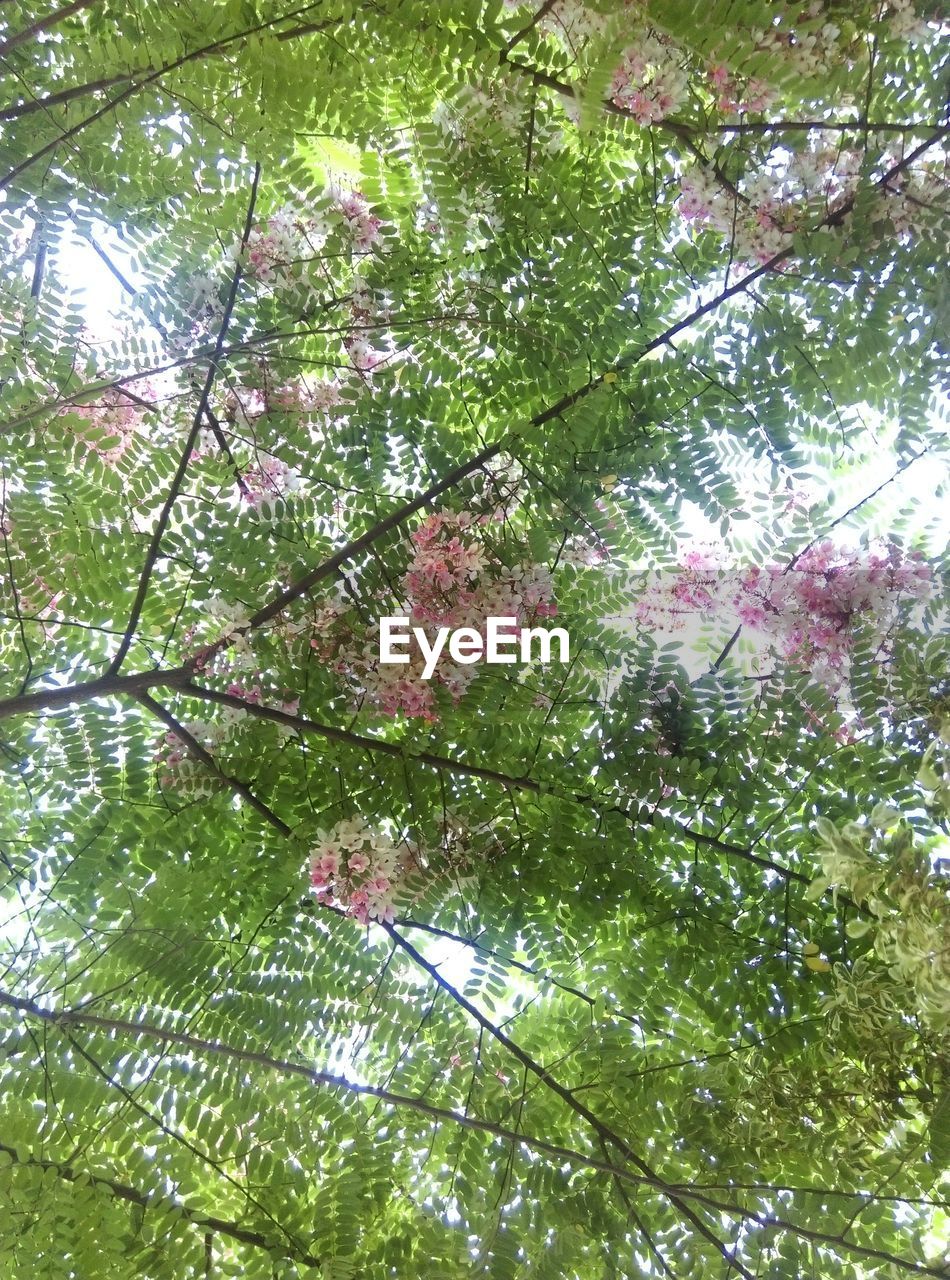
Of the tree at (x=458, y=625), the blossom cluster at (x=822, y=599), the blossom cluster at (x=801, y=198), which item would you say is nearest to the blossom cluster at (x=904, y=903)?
the tree at (x=458, y=625)

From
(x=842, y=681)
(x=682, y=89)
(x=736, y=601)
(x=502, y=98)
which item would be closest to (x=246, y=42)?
(x=502, y=98)

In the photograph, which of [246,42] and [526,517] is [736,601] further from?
[246,42]

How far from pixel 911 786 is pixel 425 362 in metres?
1.14

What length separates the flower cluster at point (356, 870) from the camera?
130 cm

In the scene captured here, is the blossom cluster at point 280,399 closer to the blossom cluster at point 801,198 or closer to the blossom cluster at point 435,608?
the blossom cluster at point 435,608

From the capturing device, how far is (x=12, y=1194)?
1.09m

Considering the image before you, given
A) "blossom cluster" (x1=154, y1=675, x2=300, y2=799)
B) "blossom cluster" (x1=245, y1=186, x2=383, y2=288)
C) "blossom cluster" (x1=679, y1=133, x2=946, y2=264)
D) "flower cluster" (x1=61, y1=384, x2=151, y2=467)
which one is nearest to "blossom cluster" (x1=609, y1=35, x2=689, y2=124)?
"blossom cluster" (x1=679, y1=133, x2=946, y2=264)

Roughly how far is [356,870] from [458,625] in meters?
0.47

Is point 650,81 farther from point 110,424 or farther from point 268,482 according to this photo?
point 110,424

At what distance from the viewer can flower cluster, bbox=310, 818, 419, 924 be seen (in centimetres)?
130

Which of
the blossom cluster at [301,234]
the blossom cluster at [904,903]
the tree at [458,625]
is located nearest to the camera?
the blossom cluster at [904,903]

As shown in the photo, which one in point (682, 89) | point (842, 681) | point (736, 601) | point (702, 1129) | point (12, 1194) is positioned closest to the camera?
point (12, 1194)

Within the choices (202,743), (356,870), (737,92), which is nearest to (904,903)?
(356,870)

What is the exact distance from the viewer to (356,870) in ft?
4.29
